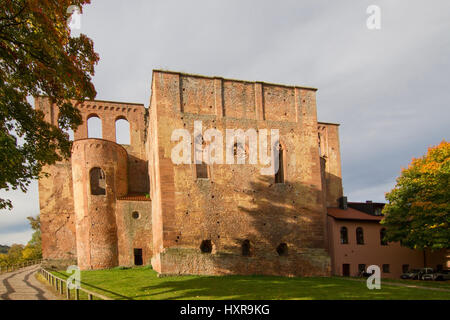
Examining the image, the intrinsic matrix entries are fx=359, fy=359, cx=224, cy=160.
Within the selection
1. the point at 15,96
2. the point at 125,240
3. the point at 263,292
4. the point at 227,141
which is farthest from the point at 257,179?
the point at 15,96

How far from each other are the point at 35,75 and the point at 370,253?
86.5ft

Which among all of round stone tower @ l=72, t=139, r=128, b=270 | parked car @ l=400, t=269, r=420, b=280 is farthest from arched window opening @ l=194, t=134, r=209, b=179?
parked car @ l=400, t=269, r=420, b=280

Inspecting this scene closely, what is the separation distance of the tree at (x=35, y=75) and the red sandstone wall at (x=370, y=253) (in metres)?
21.3

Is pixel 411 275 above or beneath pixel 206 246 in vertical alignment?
beneath

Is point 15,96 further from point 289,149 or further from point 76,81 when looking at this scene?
point 289,149

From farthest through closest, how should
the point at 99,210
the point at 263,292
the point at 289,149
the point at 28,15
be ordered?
1. the point at 99,210
2. the point at 289,149
3. the point at 263,292
4. the point at 28,15

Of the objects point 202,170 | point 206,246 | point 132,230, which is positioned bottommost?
point 206,246

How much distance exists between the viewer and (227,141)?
21.2 metres

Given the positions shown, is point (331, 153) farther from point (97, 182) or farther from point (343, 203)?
point (97, 182)

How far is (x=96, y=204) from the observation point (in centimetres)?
2441

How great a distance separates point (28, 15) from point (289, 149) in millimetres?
16336

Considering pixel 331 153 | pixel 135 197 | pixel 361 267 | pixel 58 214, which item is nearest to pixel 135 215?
pixel 135 197

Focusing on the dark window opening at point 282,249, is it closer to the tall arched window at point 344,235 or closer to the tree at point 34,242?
the tall arched window at point 344,235

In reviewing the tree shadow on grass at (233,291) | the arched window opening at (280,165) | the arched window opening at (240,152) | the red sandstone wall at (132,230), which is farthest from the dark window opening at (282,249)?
the red sandstone wall at (132,230)
